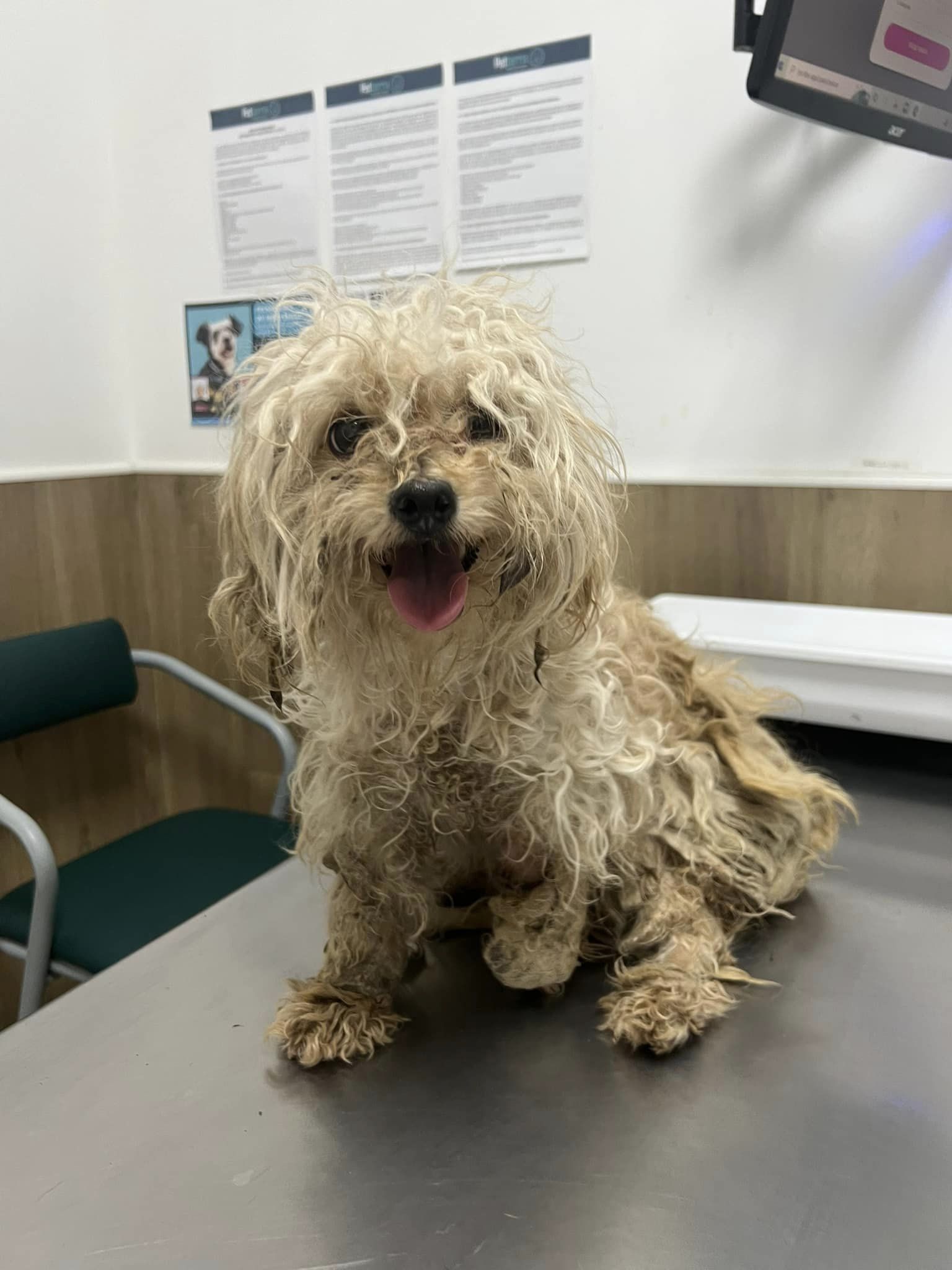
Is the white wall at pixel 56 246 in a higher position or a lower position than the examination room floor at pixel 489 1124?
higher

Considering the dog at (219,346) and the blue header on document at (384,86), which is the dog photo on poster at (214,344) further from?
the blue header on document at (384,86)

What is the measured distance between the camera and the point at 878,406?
1366 mm

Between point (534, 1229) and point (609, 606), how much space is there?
502mm

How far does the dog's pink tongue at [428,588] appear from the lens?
2.17 feet

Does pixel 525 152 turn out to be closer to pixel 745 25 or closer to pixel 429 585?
pixel 745 25

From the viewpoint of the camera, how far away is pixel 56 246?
6.32ft

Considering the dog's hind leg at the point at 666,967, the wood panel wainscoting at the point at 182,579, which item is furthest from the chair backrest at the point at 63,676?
the dog's hind leg at the point at 666,967

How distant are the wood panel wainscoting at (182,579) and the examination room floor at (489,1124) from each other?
632mm

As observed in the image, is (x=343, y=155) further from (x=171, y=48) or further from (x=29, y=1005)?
(x=29, y=1005)

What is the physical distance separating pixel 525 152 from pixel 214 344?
32.2 inches

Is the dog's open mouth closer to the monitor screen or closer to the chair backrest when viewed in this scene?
the monitor screen

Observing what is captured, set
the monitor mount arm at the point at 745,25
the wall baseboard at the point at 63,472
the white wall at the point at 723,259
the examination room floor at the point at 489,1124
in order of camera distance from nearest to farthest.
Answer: the examination room floor at the point at 489,1124 → the monitor mount arm at the point at 745,25 → the white wall at the point at 723,259 → the wall baseboard at the point at 63,472

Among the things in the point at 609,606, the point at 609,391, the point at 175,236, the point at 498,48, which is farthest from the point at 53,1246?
the point at 175,236

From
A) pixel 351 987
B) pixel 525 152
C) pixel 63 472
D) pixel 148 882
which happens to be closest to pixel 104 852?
pixel 148 882
